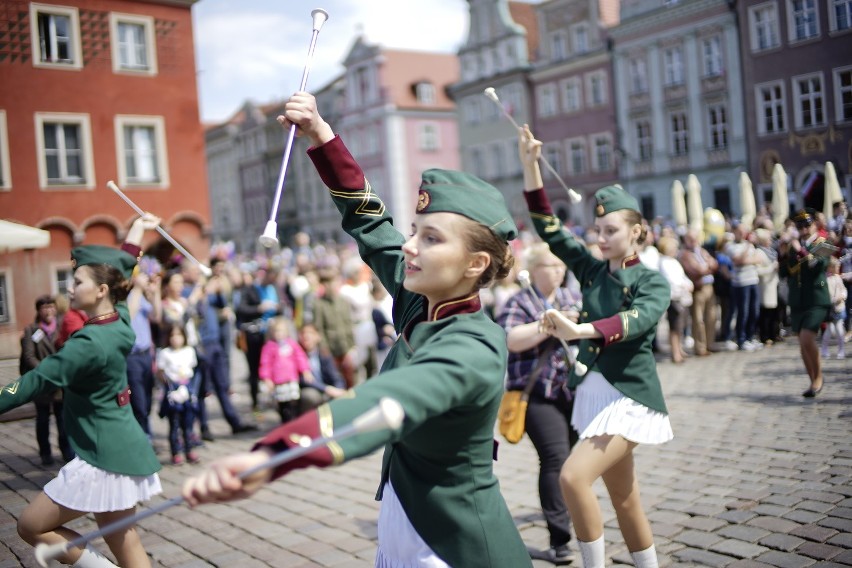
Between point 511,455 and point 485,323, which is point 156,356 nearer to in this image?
point 511,455

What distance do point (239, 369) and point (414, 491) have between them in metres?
13.6

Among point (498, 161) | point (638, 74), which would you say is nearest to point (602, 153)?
point (638, 74)

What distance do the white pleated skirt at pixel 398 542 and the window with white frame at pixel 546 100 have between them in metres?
37.1

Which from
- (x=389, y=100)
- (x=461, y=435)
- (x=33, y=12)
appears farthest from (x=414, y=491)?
(x=389, y=100)

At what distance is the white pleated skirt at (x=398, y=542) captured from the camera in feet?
7.98

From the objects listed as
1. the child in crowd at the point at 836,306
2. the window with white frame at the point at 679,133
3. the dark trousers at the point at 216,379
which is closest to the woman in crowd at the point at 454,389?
the dark trousers at the point at 216,379

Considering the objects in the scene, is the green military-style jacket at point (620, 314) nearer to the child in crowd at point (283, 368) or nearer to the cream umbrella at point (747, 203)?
the child in crowd at point (283, 368)

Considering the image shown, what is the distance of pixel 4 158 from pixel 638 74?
3169 centimetres

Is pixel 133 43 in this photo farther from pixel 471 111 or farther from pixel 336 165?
pixel 471 111

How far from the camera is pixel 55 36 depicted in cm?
429

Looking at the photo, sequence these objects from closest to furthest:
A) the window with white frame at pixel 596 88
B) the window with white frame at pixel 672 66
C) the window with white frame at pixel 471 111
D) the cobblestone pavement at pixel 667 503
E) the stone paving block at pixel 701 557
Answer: the stone paving block at pixel 701 557 < the cobblestone pavement at pixel 667 503 < the window with white frame at pixel 672 66 < the window with white frame at pixel 596 88 < the window with white frame at pixel 471 111

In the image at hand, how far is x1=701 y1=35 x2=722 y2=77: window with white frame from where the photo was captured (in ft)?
86.6

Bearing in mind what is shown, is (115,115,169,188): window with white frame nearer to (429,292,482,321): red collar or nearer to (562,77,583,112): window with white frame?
(429,292,482,321): red collar

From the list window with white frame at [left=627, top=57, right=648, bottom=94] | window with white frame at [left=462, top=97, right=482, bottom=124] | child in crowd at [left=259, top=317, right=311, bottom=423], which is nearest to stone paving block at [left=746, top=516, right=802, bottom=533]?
child in crowd at [left=259, top=317, right=311, bottom=423]
